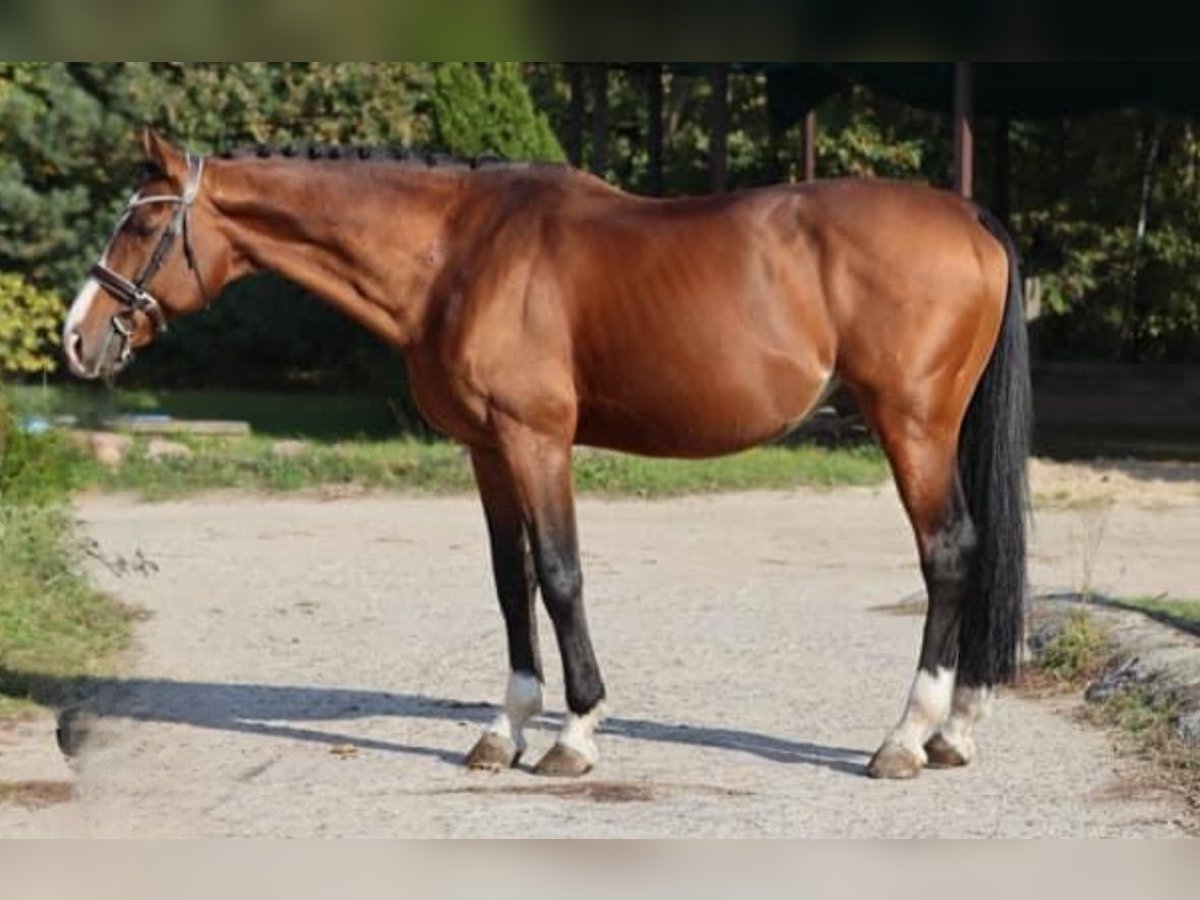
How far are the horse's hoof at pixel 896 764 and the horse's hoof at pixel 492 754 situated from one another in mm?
1124

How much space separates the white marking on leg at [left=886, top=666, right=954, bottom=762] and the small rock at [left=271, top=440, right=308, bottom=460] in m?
9.77

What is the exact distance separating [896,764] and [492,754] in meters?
1.25

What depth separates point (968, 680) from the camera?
6816mm

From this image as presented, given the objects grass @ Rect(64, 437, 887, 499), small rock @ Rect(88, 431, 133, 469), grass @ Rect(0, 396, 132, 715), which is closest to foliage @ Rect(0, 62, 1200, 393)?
small rock @ Rect(88, 431, 133, 469)

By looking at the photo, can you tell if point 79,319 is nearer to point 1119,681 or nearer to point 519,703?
point 519,703

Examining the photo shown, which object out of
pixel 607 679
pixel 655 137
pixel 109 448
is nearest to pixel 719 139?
pixel 655 137

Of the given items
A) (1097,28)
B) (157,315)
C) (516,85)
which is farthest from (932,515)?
(516,85)

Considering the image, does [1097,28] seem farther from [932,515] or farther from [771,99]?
[771,99]

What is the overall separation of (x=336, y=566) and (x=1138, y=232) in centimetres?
1160

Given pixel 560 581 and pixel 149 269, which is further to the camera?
pixel 149 269

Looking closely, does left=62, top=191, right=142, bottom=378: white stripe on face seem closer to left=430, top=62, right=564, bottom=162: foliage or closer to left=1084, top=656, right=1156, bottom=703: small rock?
left=1084, top=656, right=1156, bottom=703: small rock

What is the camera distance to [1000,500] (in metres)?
6.76

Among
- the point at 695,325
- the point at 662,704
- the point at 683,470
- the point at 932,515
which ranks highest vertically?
the point at 695,325

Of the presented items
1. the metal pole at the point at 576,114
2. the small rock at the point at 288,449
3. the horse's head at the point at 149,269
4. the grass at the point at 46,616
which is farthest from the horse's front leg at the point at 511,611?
the metal pole at the point at 576,114
